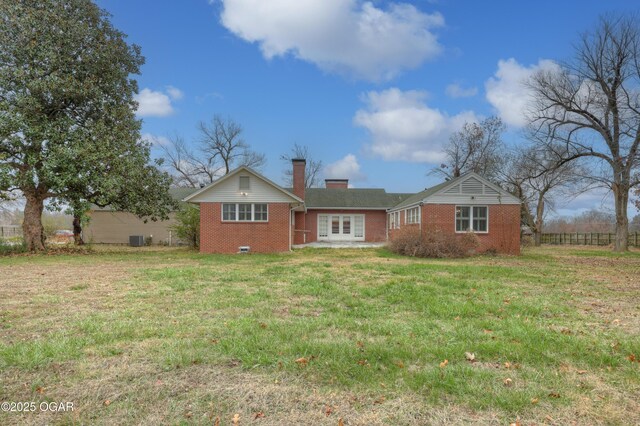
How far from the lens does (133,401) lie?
10.8 ft

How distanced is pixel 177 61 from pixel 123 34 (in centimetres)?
662

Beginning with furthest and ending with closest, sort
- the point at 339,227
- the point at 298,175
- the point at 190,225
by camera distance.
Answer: the point at 339,227 < the point at 298,175 < the point at 190,225

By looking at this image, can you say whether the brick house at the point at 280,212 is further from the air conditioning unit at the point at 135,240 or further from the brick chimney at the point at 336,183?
the brick chimney at the point at 336,183

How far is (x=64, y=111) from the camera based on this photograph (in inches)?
729

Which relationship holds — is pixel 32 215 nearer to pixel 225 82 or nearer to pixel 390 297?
pixel 225 82

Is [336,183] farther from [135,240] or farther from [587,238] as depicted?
[587,238]

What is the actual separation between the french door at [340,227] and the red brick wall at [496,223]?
937cm

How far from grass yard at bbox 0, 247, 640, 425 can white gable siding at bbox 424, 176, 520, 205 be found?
13092 millimetres

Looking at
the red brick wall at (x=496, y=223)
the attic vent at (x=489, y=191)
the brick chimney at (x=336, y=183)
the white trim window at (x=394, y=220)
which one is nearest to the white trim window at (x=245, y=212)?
the red brick wall at (x=496, y=223)

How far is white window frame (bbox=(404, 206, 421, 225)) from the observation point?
2177 cm

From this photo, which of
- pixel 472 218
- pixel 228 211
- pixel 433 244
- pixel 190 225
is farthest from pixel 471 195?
pixel 190 225

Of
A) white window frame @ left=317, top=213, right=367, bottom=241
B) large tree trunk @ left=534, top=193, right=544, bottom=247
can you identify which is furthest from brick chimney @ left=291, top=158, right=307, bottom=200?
large tree trunk @ left=534, top=193, right=544, bottom=247

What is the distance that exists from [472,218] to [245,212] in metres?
12.3

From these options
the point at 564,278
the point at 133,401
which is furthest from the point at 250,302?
the point at 564,278
